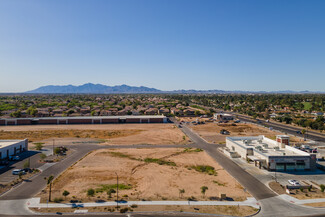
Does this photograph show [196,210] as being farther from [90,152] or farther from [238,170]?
[90,152]

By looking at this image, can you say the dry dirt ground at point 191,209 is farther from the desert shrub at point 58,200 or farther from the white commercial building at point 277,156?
the white commercial building at point 277,156

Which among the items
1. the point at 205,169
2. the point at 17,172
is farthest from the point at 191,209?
the point at 17,172

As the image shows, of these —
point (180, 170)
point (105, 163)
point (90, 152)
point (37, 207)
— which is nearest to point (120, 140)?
point (90, 152)

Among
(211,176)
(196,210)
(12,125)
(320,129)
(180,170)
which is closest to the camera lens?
(196,210)

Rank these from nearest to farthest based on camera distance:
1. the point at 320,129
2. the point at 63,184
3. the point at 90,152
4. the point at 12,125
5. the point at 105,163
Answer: the point at 63,184 → the point at 105,163 → the point at 90,152 → the point at 320,129 → the point at 12,125

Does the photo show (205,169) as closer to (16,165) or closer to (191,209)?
(191,209)
